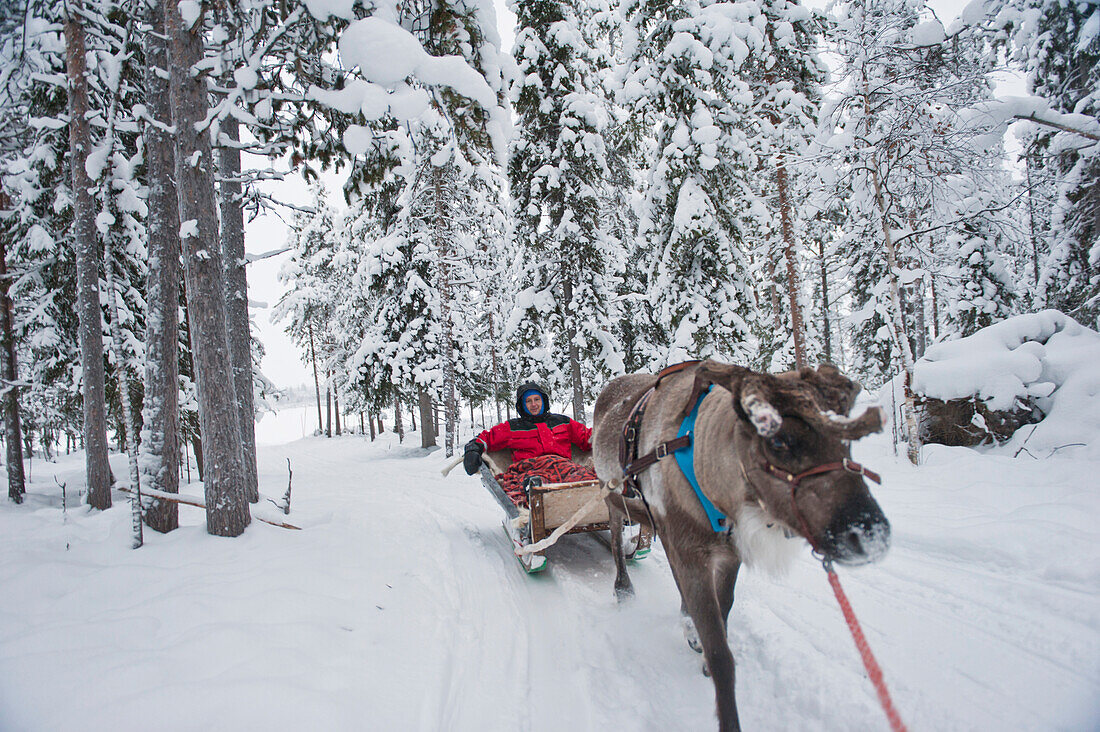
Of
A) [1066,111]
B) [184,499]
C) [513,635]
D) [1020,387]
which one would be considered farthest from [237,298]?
[1066,111]

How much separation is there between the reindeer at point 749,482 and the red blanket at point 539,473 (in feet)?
6.44

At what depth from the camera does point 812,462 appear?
63.5 inches

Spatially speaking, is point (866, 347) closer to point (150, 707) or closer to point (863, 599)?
point (863, 599)

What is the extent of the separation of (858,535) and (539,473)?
12.6ft

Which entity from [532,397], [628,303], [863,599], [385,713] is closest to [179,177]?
[532,397]

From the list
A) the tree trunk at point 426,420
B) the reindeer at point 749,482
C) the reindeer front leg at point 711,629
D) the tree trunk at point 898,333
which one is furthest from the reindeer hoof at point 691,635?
the tree trunk at point 426,420

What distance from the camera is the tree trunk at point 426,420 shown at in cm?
1723

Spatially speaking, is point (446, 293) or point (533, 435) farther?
point (446, 293)

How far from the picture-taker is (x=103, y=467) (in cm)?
884

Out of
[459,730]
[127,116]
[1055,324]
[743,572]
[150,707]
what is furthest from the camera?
[127,116]

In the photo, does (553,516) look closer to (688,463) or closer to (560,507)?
(560,507)

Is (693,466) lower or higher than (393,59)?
lower

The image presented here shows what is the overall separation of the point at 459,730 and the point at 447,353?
13737mm

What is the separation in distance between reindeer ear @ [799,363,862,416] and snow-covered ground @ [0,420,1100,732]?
170 cm
